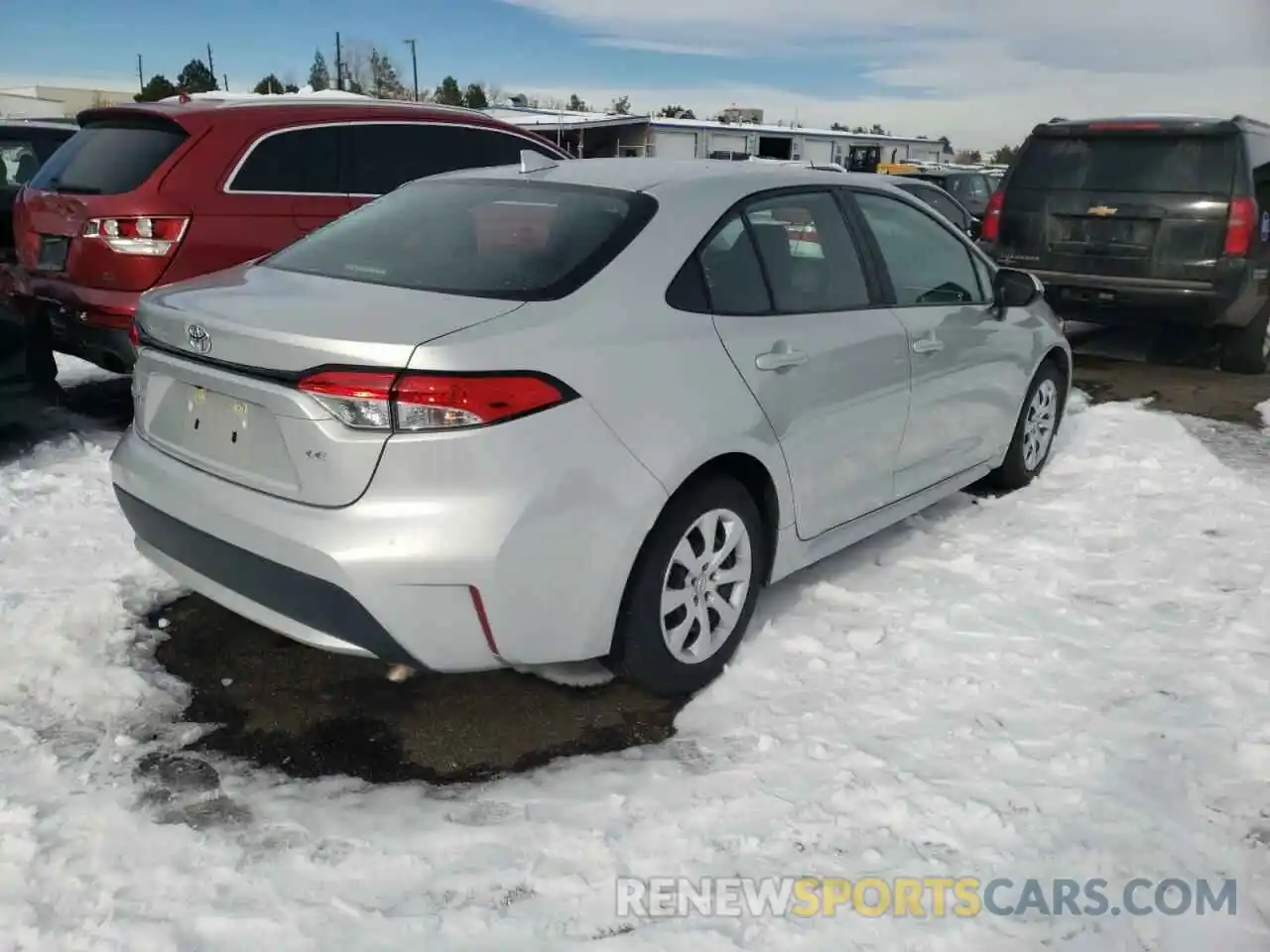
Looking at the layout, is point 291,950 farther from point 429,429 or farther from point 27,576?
point 27,576

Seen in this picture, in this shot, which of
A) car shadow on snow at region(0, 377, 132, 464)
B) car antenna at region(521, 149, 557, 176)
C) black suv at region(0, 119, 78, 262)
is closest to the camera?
car antenna at region(521, 149, 557, 176)

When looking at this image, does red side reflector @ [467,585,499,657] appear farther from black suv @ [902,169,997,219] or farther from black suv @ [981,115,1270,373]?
black suv @ [902,169,997,219]

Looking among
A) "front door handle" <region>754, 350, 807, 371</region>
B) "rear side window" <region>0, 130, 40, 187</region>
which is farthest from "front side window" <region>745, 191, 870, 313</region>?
"rear side window" <region>0, 130, 40, 187</region>

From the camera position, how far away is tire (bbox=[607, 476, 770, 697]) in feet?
9.91

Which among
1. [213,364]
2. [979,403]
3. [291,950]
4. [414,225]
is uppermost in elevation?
[414,225]

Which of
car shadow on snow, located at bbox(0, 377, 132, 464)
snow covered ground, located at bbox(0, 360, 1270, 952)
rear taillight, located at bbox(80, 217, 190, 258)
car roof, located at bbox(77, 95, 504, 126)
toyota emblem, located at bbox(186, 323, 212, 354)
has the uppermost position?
car roof, located at bbox(77, 95, 504, 126)

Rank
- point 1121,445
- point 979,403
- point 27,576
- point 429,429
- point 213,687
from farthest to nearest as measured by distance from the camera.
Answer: point 1121,445 → point 979,403 → point 27,576 → point 213,687 → point 429,429

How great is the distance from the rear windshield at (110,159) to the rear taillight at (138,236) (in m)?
0.22

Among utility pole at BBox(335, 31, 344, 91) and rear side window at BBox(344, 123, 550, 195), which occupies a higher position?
utility pole at BBox(335, 31, 344, 91)

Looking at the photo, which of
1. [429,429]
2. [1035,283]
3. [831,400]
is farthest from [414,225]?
[1035,283]

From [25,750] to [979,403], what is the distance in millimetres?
3777

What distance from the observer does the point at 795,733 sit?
A: 306cm

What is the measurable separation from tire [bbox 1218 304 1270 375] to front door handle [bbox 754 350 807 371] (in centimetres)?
657

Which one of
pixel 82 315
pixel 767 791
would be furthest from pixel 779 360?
pixel 82 315
